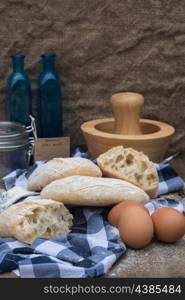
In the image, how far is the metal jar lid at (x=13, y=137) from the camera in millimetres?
1831

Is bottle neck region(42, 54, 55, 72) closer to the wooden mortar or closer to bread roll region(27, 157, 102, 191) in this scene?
the wooden mortar

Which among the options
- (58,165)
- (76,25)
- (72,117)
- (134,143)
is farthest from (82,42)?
(58,165)

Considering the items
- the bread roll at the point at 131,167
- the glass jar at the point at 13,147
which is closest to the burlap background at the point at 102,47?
the glass jar at the point at 13,147

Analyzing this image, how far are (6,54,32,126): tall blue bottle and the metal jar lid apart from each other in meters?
0.10

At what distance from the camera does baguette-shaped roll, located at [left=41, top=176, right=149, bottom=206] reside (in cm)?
147

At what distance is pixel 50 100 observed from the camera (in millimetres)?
1995

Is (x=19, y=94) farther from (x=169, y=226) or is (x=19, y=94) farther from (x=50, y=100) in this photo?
Answer: (x=169, y=226)

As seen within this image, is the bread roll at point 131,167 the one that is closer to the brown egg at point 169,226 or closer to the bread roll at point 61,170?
the bread roll at point 61,170

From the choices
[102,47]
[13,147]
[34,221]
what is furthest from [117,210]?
[102,47]

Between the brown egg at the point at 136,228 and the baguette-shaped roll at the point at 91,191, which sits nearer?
the brown egg at the point at 136,228

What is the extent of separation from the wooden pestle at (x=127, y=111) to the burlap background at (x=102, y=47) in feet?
0.54

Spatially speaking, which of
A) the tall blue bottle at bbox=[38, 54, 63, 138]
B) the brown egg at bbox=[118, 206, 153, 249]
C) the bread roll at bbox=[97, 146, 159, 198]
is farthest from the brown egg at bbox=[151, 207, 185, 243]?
the tall blue bottle at bbox=[38, 54, 63, 138]

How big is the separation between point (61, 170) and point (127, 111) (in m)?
0.39

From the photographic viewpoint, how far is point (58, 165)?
5.33 feet
